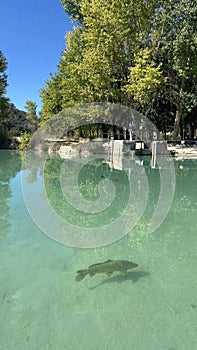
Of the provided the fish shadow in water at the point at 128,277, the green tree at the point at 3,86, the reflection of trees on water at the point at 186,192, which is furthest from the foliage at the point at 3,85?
the fish shadow in water at the point at 128,277

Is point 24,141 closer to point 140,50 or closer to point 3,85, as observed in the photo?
point 3,85

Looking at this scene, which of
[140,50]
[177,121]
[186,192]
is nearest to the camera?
[186,192]

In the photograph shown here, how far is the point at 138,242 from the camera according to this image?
16.2 feet

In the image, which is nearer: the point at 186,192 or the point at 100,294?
the point at 100,294

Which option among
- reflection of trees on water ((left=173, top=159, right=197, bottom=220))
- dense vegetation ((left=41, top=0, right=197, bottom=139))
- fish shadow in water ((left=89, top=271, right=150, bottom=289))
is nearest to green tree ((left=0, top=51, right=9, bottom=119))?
dense vegetation ((left=41, top=0, right=197, bottom=139))

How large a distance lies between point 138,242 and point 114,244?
445 millimetres

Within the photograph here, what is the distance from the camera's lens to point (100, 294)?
10.6ft

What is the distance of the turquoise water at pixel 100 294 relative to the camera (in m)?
2.53

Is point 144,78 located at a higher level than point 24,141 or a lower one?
higher

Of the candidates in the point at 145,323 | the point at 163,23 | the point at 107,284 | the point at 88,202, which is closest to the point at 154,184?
the point at 88,202

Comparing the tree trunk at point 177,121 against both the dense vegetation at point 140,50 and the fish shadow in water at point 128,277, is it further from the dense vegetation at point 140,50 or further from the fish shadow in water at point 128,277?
the fish shadow in water at point 128,277

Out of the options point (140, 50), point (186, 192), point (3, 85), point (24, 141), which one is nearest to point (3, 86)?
point (3, 85)

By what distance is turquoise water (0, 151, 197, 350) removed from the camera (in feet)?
8.30

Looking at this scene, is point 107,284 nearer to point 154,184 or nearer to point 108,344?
point 108,344
